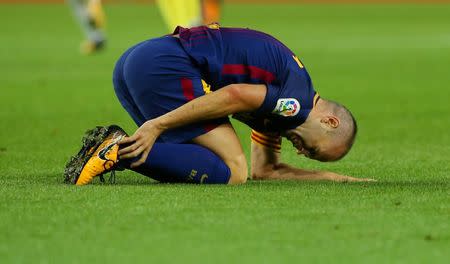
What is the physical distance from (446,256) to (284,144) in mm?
4785

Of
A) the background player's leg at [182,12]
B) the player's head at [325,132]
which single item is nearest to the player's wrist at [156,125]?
the player's head at [325,132]

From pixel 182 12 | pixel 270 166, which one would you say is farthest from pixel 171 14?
pixel 270 166

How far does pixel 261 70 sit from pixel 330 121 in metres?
0.47

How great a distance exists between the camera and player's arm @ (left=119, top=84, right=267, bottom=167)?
6480mm

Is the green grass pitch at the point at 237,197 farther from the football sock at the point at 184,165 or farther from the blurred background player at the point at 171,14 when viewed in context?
the blurred background player at the point at 171,14

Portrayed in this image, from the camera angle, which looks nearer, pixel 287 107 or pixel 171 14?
pixel 287 107

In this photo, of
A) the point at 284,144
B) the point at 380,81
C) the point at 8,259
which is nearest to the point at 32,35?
the point at 380,81

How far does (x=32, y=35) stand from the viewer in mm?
25844

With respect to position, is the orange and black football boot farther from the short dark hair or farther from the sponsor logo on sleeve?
the short dark hair

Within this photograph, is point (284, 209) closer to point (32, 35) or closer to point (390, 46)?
point (390, 46)

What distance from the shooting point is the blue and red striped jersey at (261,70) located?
21.6 ft

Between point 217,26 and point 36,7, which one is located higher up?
point 217,26

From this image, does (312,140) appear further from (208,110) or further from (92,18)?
(92,18)

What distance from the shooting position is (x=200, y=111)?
21.5 ft
